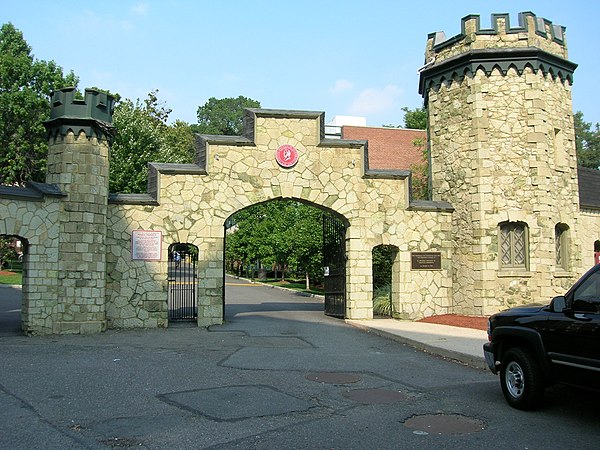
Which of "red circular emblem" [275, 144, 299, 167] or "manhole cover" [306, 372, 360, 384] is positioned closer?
"manhole cover" [306, 372, 360, 384]

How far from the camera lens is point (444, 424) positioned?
6.18 metres

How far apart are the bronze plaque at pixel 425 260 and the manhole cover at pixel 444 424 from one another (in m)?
10.3

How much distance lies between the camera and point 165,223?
15.2 m

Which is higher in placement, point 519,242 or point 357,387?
point 519,242

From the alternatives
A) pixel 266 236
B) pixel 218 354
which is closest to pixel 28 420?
pixel 218 354

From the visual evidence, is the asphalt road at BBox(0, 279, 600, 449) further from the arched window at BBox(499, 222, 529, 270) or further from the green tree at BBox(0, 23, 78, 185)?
the green tree at BBox(0, 23, 78, 185)

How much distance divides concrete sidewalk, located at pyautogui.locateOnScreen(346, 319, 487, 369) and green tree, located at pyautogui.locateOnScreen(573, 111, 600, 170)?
47.0 metres

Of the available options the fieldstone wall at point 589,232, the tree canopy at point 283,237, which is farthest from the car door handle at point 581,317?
the tree canopy at point 283,237

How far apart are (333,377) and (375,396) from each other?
1336 mm

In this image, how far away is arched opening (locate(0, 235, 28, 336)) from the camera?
14.0 metres

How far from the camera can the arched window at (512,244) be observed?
16406 mm

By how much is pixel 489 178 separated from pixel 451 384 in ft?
30.4

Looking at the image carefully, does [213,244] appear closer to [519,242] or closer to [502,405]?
[519,242]

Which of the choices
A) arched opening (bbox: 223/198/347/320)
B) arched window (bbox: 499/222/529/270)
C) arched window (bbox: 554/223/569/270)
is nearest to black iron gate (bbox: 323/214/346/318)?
arched opening (bbox: 223/198/347/320)
